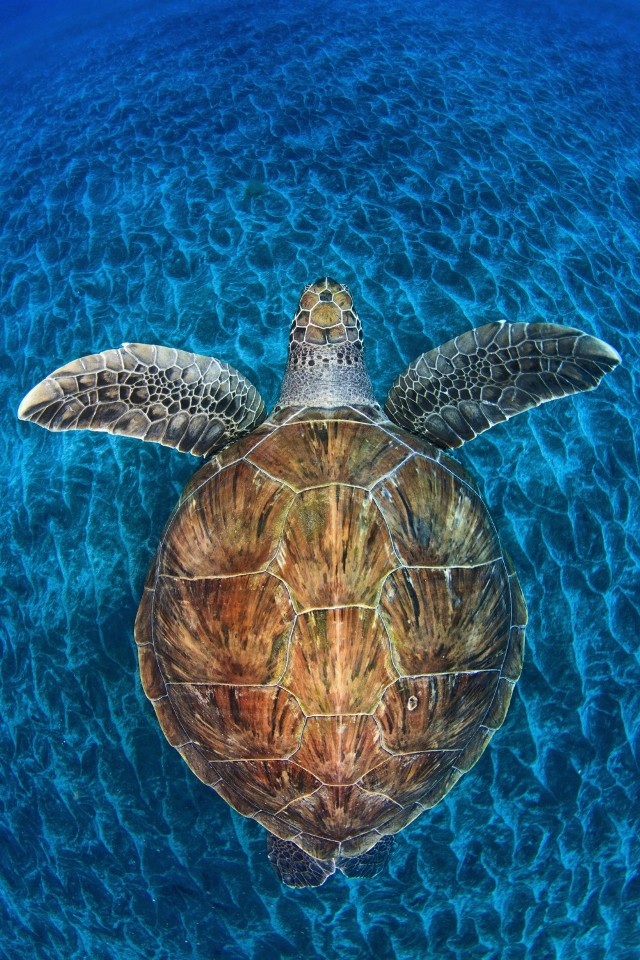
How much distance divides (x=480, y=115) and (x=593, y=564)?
4.13 metres

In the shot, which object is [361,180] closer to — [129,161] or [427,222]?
[427,222]

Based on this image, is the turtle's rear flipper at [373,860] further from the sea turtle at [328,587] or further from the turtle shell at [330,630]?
the turtle shell at [330,630]

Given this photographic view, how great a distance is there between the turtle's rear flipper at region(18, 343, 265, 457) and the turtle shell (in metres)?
0.43

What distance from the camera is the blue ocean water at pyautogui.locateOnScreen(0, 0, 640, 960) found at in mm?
2713

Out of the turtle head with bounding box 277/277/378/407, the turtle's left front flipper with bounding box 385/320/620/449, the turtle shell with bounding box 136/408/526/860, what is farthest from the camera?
the turtle head with bounding box 277/277/378/407

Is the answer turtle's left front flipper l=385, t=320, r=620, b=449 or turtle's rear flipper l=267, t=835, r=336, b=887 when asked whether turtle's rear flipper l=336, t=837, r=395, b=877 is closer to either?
turtle's rear flipper l=267, t=835, r=336, b=887

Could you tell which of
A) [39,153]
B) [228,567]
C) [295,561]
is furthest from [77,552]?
[39,153]

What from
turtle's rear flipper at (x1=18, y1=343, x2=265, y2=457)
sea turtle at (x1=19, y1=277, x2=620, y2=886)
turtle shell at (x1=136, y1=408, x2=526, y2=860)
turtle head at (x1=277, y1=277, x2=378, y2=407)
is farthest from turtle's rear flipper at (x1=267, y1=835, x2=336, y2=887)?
turtle head at (x1=277, y1=277, x2=378, y2=407)

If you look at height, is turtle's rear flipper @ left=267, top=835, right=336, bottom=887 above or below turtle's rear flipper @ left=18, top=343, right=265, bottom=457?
below

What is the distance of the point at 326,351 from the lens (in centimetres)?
267

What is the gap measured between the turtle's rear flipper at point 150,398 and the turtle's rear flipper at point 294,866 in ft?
6.15

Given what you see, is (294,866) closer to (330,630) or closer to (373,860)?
(373,860)

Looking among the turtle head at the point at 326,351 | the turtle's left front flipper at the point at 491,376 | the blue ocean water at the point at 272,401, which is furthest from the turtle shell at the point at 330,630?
the blue ocean water at the point at 272,401

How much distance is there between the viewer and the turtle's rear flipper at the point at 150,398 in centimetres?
246
